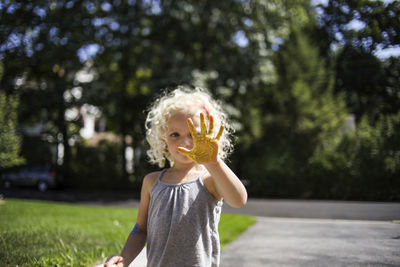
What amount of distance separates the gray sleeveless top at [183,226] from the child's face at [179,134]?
0.44ft

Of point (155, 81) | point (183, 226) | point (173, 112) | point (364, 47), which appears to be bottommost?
point (183, 226)

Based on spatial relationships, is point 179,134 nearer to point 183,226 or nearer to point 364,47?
point 183,226

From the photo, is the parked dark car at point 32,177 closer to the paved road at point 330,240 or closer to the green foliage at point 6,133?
the green foliage at point 6,133

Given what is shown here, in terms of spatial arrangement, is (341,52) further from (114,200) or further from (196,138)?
(114,200)

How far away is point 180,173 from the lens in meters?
1.62

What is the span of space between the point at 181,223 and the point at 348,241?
0.87 meters

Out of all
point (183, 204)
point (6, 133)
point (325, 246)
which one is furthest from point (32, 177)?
point (325, 246)

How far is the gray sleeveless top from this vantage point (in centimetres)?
145

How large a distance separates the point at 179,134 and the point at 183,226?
0.42 metres

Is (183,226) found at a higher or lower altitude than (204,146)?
lower

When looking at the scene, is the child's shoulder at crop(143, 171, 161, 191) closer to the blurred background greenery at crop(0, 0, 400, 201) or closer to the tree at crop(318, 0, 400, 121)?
the tree at crop(318, 0, 400, 121)

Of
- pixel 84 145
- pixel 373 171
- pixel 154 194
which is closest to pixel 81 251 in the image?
pixel 154 194

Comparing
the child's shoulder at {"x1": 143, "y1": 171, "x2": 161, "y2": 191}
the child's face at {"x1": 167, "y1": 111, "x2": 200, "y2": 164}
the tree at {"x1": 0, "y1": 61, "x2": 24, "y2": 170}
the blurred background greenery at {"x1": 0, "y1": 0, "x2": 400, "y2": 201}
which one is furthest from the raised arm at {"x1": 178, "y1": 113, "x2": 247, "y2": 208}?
the tree at {"x1": 0, "y1": 61, "x2": 24, "y2": 170}

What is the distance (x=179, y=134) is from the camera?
159 cm
